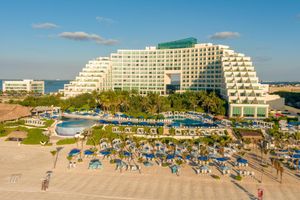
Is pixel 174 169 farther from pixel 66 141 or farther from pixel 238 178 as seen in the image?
pixel 66 141

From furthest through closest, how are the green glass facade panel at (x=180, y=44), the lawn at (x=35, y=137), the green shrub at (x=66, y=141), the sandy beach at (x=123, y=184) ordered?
1. the green glass facade panel at (x=180, y=44)
2. the lawn at (x=35, y=137)
3. the green shrub at (x=66, y=141)
4. the sandy beach at (x=123, y=184)

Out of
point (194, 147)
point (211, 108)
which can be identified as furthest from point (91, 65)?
point (194, 147)

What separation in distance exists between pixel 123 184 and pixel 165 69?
104m

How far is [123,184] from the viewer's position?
107ft

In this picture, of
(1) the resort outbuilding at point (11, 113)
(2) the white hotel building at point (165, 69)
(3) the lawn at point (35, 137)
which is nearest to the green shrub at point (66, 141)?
(3) the lawn at point (35, 137)

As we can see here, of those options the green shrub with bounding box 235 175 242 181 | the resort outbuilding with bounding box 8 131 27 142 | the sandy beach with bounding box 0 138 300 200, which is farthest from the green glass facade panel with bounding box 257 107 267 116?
the resort outbuilding with bounding box 8 131 27 142

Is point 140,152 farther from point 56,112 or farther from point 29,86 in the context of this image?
point 29,86

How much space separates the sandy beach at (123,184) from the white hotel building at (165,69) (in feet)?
220

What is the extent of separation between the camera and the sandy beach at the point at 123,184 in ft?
96.4

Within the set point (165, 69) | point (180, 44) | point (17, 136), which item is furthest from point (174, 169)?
point (180, 44)

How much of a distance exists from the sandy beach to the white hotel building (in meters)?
66.9

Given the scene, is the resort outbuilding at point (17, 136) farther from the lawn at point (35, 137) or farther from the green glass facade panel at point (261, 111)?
the green glass facade panel at point (261, 111)

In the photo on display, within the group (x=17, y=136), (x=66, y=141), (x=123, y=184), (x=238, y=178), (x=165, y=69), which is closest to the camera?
(x=123, y=184)

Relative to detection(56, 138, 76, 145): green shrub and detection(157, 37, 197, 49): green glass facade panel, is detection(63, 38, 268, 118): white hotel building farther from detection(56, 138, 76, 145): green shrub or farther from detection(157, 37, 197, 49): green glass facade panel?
Answer: detection(56, 138, 76, 145): green shrub
